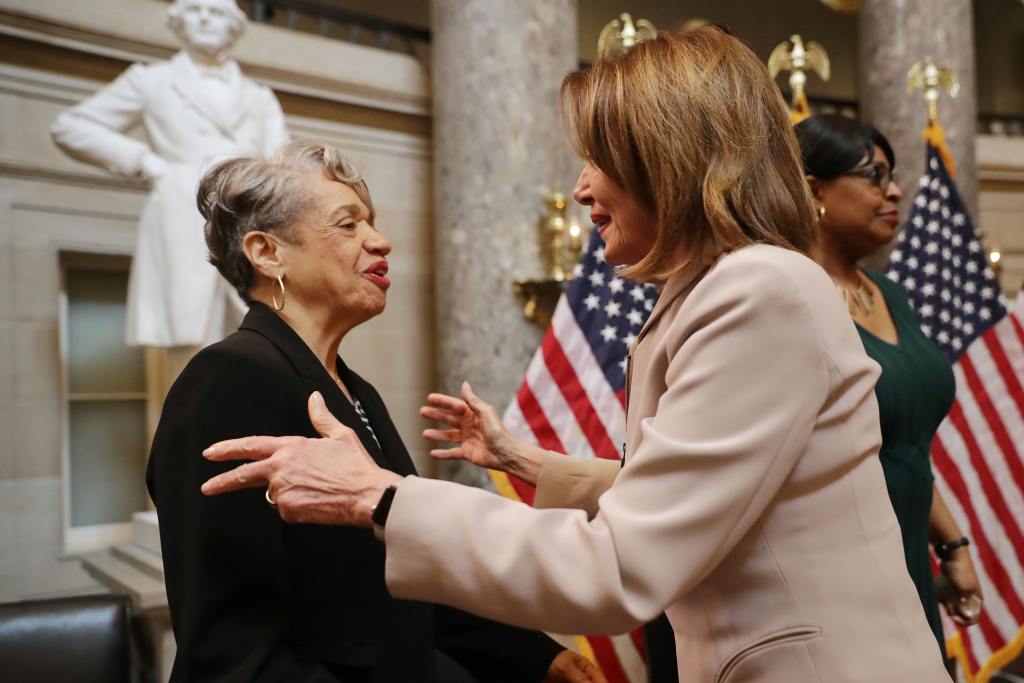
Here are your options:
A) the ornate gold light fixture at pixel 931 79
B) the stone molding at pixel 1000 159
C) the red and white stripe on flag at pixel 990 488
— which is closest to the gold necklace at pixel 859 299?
the red and white stripe on flag at pixel 990 488

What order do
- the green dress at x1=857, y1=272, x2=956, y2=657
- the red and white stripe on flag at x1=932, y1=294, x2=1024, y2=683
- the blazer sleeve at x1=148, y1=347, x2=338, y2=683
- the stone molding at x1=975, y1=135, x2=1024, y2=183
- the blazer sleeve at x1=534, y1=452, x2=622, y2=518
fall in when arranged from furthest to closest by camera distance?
1. the stone molding at x1=975, y1=135, x2=1024, y2=183
2. the red and white stripe on flag at x1=932, y1=294, x2=1024, y2=683
3. the green dress at x1=857, y1=272, x2=956, y2=657
4. the blazer sleeve at x1=534, y1=452, x2=622, y2=518
5. the blazer sleeve at x1=148, y1=347, x2=338, y2=683

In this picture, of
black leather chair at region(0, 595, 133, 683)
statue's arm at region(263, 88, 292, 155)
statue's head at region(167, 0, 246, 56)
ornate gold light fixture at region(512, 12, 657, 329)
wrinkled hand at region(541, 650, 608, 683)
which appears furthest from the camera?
ornate gold light fixture at region(512, 12, 657, 329)

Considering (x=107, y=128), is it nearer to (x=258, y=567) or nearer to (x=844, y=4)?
(x=258, y=567)

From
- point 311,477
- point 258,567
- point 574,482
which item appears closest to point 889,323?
point 574,482

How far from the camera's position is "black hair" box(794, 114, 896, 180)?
2834mm

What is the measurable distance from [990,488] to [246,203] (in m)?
3.57

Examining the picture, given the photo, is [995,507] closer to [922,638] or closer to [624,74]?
[922,638]

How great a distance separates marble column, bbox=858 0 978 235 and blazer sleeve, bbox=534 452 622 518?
5623 millimetres

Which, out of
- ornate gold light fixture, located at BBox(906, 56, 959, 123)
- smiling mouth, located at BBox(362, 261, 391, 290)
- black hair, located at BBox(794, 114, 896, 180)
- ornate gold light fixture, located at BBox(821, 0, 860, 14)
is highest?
ornate gold light fixture, located at BBox(821, 0, 860, 14)

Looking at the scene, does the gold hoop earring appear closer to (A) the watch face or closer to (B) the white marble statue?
(A) the watch face

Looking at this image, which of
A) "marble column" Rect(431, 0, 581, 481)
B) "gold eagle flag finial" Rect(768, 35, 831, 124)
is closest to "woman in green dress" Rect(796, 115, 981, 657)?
"gold eagle flag finial" Rect(768, 35, 831, 124)

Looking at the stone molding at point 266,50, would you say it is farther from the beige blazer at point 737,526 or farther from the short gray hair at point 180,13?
the beige blazer at point 737,526

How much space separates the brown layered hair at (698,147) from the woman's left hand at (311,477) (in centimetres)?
49

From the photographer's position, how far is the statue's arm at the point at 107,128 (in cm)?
417
